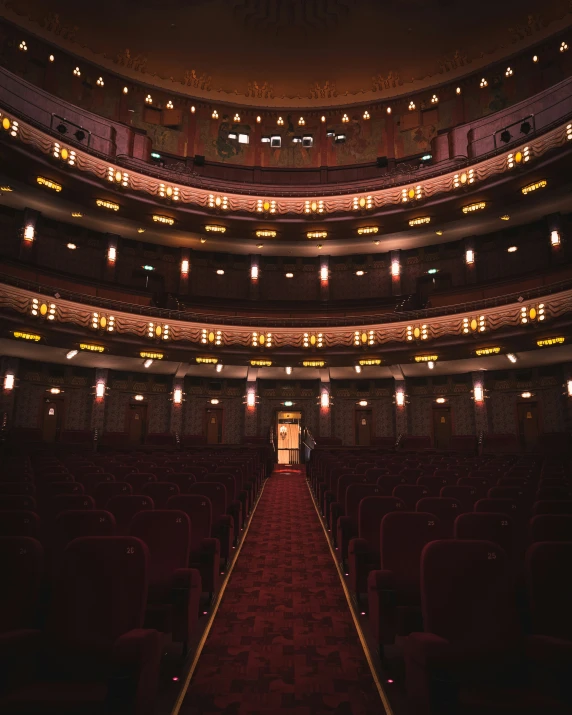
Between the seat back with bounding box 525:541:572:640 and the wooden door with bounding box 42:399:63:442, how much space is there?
64.4 feet

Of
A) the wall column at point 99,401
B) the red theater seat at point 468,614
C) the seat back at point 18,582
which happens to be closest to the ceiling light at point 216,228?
the wall column at point 99,401

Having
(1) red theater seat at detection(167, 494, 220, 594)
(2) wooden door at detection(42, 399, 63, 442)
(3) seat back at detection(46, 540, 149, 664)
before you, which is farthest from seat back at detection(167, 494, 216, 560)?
(2) wooden door at detection(42, 399, 63, 442)

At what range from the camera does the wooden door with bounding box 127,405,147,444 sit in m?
20.8

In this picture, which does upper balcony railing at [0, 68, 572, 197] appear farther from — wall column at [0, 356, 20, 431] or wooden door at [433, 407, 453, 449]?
wooden door at [433, 407, 453, 449]

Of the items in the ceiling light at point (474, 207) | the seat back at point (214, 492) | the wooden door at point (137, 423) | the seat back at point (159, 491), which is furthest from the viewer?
the wooden door at point (137, 423)

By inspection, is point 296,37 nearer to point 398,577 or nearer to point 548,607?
point 398,577

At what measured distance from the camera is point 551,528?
354cm

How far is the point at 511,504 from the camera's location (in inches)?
182

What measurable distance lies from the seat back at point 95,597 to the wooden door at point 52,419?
1843cm

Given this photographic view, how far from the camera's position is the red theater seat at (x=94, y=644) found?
6.59 ft

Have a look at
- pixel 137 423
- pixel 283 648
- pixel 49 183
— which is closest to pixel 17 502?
pixel 283 648

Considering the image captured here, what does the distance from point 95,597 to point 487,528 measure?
278 centimetres

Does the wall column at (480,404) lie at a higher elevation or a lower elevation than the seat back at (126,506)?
higher

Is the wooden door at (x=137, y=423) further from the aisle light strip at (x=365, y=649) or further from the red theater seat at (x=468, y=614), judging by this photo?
the red theater seat at (x=468, y=614)
